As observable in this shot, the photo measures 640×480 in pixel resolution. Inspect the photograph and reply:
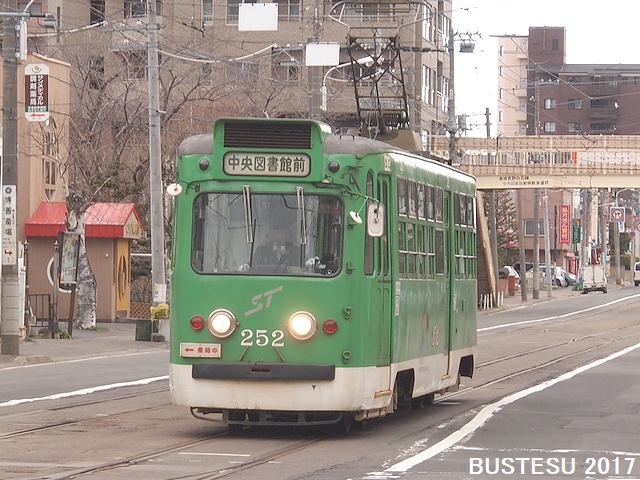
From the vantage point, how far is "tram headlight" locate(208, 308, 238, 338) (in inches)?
507

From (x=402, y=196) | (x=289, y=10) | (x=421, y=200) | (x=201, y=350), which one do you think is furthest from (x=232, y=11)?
(x=201, y=350)

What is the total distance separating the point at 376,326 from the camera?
524 inches

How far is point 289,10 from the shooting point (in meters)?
70.1

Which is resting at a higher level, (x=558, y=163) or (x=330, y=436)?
(x=558, y=163)

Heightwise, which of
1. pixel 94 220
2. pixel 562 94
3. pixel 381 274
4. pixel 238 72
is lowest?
pixel 381 274

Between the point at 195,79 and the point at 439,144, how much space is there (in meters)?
15.1

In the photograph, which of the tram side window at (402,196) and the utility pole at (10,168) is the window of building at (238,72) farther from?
the tram side window at (402,196)

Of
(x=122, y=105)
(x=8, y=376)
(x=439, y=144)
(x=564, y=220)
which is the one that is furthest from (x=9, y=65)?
(x=564, y=220)

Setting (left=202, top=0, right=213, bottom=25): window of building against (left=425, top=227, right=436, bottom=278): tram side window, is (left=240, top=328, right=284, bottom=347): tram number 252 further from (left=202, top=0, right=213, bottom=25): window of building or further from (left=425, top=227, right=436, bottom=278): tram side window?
(left=202, top=0, right=213, bottom=25): window of building

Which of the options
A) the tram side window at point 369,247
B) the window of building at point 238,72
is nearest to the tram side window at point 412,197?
the tram side window at point 369,247

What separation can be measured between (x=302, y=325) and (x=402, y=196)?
7.20ft

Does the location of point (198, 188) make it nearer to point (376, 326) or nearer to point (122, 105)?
point (376, 326)

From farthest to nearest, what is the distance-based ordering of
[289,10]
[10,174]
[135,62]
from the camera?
1. [289,10]
2. [135,62]
3. [10,174]

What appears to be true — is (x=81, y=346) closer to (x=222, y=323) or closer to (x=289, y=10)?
(x=222, y=323)
